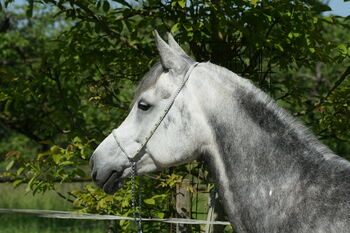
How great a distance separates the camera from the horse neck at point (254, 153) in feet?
7.42

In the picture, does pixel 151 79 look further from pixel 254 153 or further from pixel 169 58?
pixel 254 153

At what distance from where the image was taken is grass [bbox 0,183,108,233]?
21.5ft

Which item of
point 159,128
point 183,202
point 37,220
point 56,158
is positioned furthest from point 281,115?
point 37,220

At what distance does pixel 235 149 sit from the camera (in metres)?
2.38

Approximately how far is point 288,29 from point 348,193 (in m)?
1.97

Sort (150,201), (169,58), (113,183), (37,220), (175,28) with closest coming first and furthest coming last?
(169,58), (113,183), (175,28), (150,201), (37,220)

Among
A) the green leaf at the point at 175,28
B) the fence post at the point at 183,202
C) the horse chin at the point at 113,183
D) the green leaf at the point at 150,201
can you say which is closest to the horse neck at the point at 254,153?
the horse chin at the point at 113,183

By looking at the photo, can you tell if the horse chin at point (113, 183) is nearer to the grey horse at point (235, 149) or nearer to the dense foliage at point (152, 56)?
the grey horse at point (235, 149)

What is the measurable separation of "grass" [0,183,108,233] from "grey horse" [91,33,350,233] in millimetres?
3112

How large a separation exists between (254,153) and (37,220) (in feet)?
19.5

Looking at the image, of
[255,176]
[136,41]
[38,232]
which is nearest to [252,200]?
[255,176]

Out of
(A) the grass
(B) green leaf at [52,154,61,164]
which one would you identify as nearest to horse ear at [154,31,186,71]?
(B) green leaf at [52,154,61,164]

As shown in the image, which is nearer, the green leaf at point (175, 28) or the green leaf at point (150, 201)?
the green leaf at point (175, 28)

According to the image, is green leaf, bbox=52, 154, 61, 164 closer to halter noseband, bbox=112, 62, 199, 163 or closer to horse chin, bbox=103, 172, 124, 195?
horse chin, bbox=103, 172, 124, 195
